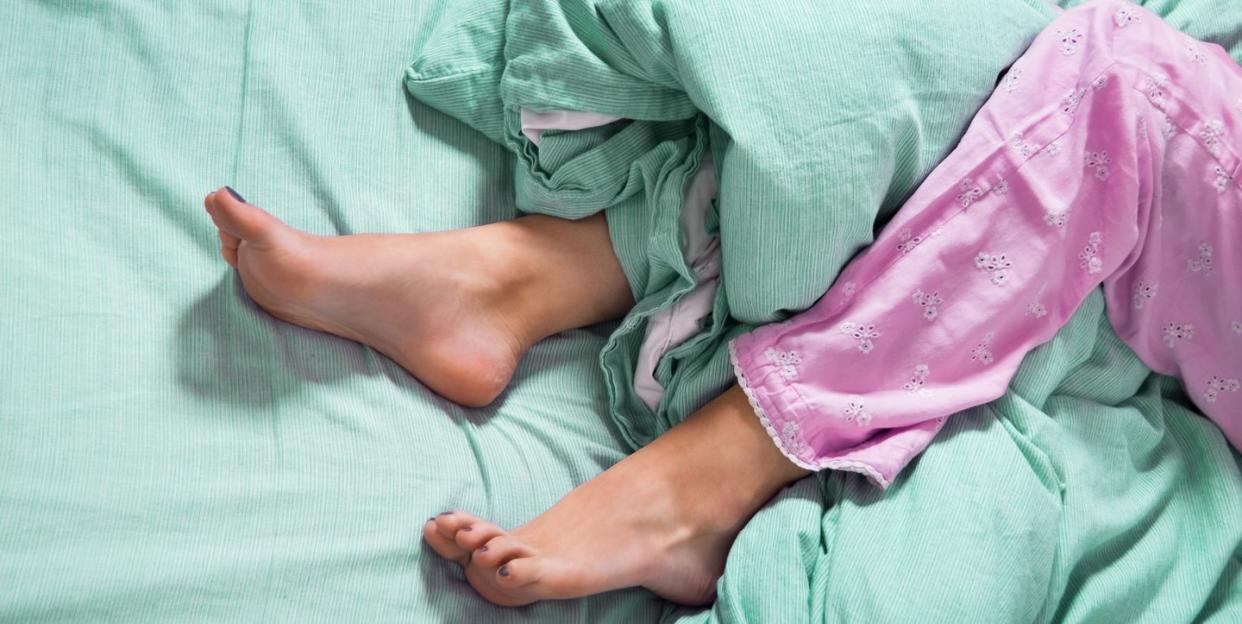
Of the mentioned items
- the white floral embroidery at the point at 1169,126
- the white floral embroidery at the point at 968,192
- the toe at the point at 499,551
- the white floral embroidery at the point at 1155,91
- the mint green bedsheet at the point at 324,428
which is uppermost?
the white floral embroidery at the point at 1155,91

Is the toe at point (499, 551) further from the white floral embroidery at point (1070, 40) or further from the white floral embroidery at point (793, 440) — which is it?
the white floral embroidery at point (1070, 40)

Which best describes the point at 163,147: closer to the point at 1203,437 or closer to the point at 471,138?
the point at 471,138

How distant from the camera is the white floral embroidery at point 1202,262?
911mm

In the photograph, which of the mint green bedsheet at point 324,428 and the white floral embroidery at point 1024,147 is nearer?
the mint green bedsheet at point 324,428

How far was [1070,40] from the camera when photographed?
927 millimetres

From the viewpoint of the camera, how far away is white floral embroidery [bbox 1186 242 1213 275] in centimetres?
91

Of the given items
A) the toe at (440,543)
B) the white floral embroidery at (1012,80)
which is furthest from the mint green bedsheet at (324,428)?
the white floral embroidery at (1012,80)

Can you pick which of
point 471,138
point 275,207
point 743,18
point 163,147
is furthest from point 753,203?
point 163,147

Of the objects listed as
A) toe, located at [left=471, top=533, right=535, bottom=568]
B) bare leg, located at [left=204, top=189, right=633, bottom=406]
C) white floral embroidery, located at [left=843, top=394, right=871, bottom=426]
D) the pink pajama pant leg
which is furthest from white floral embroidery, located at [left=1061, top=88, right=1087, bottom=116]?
toe, located at [left=471, top=533, right=535, bottom=568]

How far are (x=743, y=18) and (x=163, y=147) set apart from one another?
21.2 inches

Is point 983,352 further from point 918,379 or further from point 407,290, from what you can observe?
point 407,290

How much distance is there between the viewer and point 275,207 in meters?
0.93

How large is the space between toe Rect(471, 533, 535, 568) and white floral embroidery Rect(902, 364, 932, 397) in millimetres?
367

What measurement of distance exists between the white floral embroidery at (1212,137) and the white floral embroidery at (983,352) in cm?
24
